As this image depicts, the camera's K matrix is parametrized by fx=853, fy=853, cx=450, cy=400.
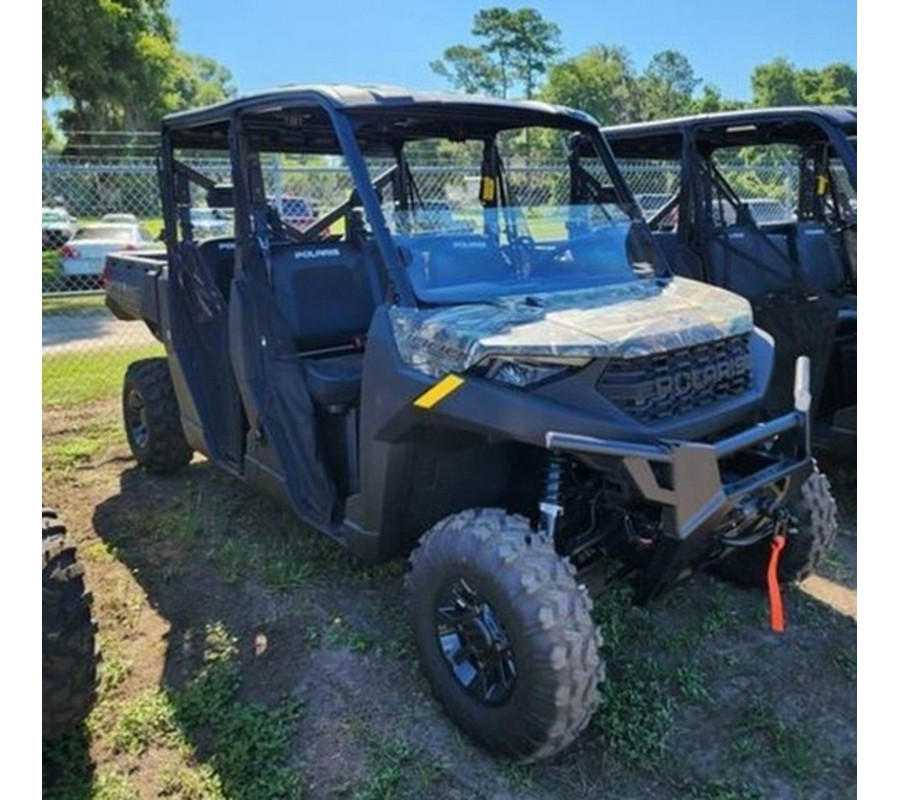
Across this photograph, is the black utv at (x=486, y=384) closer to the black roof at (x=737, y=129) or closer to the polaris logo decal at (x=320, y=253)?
the polaris logo decal at (x=320, y=253)

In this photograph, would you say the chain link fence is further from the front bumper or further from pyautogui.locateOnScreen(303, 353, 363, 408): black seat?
the front bumper

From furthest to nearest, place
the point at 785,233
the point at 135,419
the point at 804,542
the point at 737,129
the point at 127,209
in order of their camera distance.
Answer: the point at 127,209, the point at 785,233, the point at 737,129, the point at 135,419, the point at 804,542

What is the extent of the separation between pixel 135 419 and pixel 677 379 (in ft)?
12.0

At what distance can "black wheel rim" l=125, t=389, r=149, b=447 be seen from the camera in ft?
16.6

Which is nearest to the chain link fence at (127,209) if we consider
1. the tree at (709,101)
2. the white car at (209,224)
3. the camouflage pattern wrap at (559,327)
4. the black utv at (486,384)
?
the white car at (209,224)

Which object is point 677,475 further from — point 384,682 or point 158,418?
point 158,418

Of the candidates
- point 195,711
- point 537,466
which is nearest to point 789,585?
point 537,466

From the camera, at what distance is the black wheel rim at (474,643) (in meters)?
2.63

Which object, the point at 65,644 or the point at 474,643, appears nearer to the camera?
the point at 65,644

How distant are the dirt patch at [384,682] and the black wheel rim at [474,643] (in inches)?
8.7

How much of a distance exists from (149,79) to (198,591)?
21.7 meters

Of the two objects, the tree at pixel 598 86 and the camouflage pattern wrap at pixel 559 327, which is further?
the tree at pixel 598 86

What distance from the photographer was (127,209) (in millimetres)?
17250

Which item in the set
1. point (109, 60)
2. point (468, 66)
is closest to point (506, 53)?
point (468, 66)
